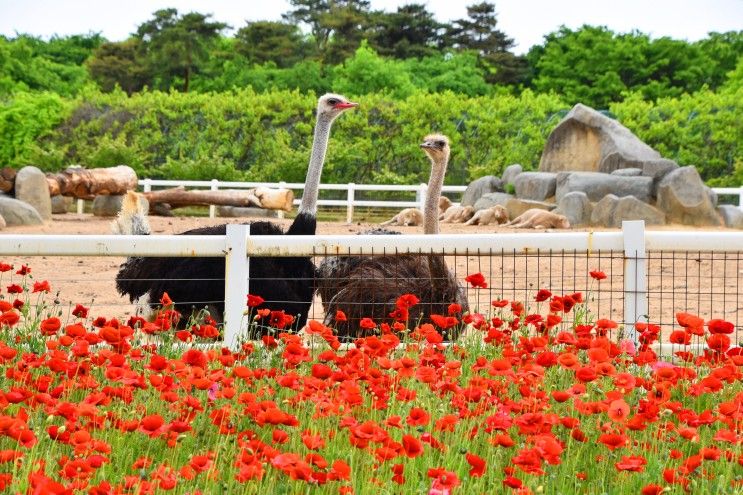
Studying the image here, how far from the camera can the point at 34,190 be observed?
21.2 m

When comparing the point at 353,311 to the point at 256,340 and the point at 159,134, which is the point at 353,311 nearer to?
the point at 256,340

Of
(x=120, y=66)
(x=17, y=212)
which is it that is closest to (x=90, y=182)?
(x=17, y=212)

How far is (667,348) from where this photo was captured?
6078mm

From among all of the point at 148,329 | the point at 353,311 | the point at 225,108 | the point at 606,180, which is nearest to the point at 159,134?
the point at 225,108

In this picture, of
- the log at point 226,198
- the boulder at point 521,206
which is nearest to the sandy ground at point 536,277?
the boulder at point 521,206

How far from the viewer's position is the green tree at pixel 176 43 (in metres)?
43.7

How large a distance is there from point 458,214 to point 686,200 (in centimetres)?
431

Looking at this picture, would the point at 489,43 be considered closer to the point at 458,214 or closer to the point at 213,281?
the point at 458,214

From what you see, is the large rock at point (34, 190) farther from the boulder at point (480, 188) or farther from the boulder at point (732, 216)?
the boulder at point (732, 216)

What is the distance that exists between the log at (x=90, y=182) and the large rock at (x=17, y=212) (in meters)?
3.04

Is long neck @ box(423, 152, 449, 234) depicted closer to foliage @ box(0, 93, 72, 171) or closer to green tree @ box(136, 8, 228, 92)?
foliage @ box(0, 93, 72, 171)

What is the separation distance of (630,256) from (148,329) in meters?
2.65

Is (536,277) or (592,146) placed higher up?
(592,146)

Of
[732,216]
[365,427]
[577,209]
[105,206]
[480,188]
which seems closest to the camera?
[365,427]
